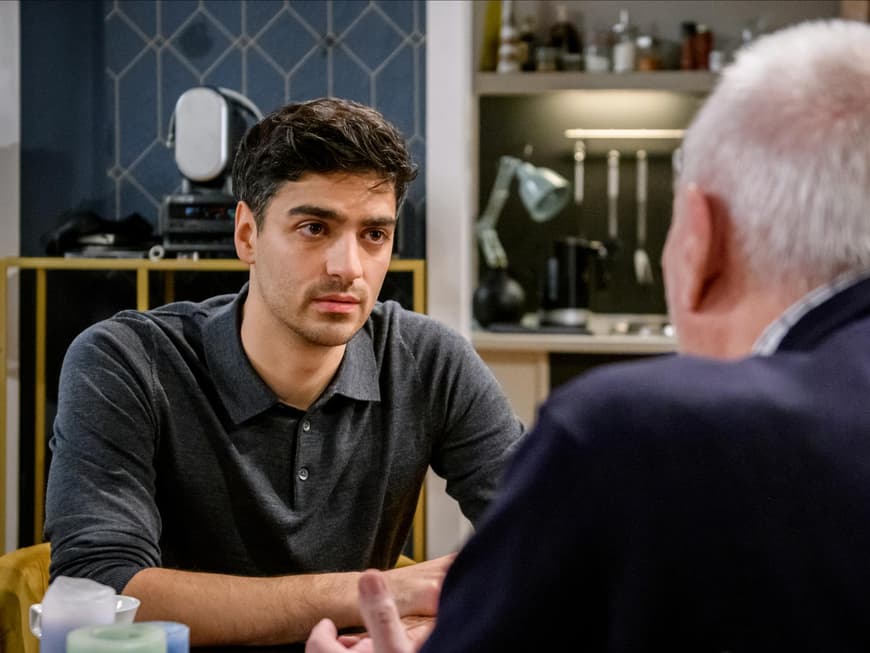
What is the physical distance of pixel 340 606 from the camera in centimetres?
138

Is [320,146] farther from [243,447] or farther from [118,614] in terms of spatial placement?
[118,614]

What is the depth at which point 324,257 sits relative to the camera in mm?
1710

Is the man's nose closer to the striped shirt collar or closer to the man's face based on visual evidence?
the man's face

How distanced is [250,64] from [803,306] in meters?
3.02

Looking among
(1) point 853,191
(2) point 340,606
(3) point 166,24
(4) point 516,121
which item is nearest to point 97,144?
(3) point 166,24

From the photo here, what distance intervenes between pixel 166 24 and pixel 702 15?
2.05m

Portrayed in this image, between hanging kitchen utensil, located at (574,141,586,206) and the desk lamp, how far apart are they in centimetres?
6

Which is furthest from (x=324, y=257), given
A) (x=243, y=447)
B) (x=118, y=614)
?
(x=118, y=614)

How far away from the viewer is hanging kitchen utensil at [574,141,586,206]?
4.52m

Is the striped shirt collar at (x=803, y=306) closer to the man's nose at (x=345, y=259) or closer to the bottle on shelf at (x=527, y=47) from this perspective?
the man's nose at (x=345, y=259)

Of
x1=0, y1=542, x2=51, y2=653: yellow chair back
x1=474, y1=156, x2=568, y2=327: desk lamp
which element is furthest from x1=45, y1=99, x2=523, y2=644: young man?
x1=474, y1=156, x2=568, y2=327: desk lamp

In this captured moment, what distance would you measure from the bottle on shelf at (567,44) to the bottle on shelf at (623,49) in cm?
13

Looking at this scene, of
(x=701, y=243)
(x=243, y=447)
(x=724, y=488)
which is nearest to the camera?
(x=724, y=488)

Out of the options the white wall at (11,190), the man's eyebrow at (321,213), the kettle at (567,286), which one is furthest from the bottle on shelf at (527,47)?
the man's eyebrow at (321,213)
